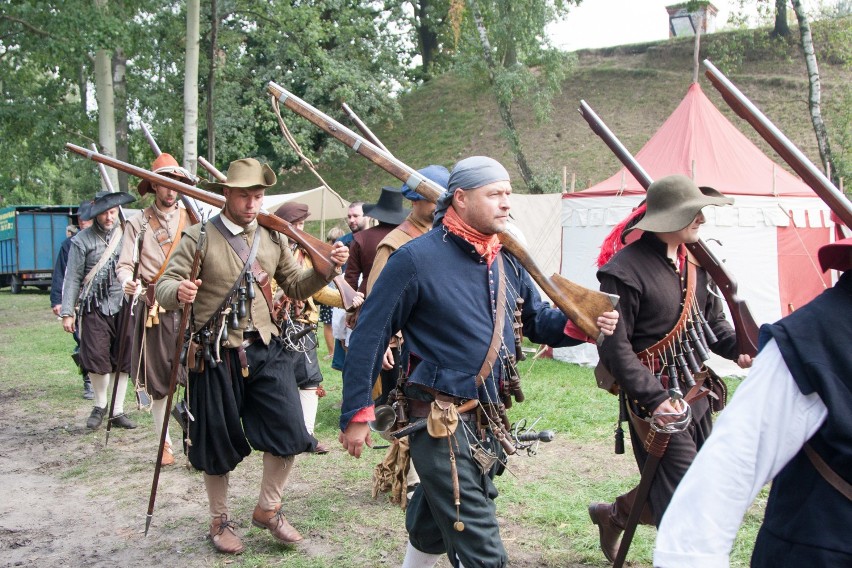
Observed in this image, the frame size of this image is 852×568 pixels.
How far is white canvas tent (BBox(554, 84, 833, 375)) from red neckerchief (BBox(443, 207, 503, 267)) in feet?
24.5

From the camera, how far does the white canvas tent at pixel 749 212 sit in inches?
417

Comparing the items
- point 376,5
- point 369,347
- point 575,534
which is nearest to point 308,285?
point 369,347

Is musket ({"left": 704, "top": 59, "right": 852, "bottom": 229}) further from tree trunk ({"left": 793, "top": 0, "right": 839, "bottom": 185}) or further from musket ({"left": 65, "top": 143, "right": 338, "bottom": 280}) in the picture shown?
tree trunk ({"left": 793, "top": 0, "right": 839, "bottom": 185})

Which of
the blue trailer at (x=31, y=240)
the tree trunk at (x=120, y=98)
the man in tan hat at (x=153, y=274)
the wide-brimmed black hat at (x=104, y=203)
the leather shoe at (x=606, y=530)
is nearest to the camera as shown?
the leather shoe at (x=606, y=530)

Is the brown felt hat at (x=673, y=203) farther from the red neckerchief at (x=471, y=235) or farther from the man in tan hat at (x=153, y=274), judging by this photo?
the man in tan hat at (x=153, y=274)

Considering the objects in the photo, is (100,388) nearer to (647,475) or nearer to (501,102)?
(647,475)

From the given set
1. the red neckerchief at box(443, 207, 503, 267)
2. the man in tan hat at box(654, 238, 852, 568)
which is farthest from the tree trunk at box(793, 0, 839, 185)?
the man in tan hat at box(654, 238, 852, 568)

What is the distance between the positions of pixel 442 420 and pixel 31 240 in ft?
89.3

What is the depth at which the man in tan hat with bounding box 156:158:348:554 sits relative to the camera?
184 inches

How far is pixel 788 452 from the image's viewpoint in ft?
6.02

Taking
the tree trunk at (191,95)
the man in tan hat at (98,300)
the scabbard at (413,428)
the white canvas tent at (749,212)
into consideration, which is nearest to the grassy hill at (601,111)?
the tree trunk at (191,95)

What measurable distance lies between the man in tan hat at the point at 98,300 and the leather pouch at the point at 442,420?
546 cm

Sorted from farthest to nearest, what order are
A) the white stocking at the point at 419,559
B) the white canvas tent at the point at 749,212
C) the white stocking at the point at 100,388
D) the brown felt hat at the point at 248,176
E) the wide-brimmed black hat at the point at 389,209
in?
→ the white canvas tent at the point at 749,212 < the white stocking at the point at 100,388 < the wide-brimmed black hat at the point at 389,209 < the brown felt hat at the point at 248,176 < the white stocking at the point at 419,559

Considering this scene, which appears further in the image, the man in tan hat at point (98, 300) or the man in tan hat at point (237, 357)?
the man in tan hat at point (98, 300)
